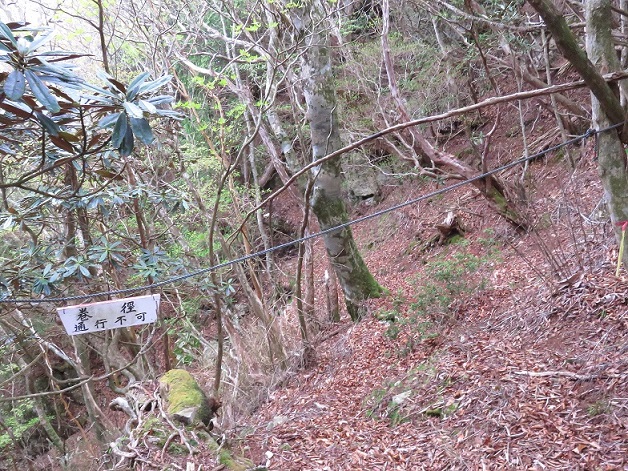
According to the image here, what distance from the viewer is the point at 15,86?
70.3 inches

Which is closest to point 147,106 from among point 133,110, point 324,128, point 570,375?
point 133,110

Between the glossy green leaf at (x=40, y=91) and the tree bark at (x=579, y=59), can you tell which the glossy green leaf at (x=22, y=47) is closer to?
the glossy green leaf at (x=40, y=91)

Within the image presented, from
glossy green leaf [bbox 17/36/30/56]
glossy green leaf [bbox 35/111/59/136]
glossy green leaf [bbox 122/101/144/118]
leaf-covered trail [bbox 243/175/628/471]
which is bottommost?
leaf-covered trail [bbox 243/175/628/471]

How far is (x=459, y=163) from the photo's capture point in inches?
292

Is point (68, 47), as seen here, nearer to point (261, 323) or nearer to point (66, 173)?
point (66, 173)

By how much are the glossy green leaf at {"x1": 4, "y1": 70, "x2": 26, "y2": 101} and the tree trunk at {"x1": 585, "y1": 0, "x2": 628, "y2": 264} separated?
2783 millimetres

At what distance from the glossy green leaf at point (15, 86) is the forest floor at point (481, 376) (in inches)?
126

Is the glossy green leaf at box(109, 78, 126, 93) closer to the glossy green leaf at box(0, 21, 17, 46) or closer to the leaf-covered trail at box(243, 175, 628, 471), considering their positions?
the glossy green leaf at box(0, 21, 17, 46)

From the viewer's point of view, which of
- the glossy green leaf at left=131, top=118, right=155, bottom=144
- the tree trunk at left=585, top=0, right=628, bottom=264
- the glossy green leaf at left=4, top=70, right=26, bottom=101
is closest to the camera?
the glossy green leaf at left=4, top=70, right=26, bottom=101

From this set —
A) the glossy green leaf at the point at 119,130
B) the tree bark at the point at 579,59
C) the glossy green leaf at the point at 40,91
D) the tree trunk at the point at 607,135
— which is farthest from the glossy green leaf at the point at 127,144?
the tree trunk at the point at 607,135

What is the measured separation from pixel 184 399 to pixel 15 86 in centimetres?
276

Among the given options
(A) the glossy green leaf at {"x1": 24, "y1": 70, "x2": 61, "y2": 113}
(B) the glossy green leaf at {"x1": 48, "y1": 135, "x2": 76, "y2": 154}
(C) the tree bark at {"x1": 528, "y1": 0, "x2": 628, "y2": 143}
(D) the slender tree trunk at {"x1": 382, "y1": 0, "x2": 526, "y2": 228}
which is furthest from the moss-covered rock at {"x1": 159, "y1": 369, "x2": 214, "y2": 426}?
(D) the slender tree trunk at {"x1": 382, "y1": 0, "x2": 526, "y2": 228}

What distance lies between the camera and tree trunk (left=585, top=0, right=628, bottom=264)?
267 cm

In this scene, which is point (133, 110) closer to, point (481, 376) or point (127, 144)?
point (127, 144)
